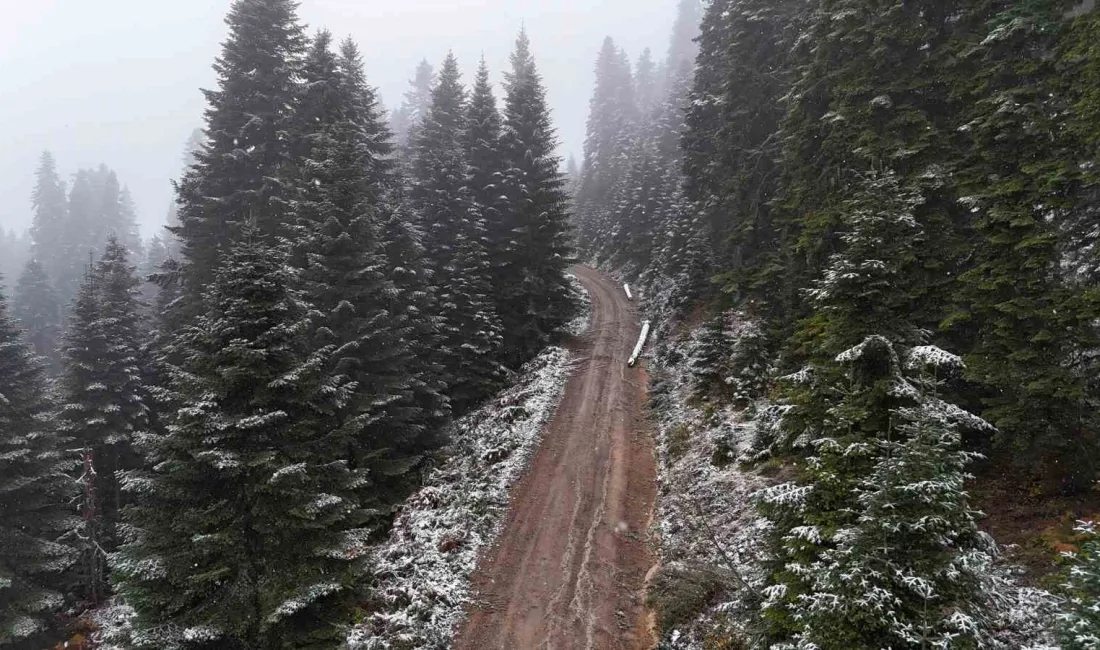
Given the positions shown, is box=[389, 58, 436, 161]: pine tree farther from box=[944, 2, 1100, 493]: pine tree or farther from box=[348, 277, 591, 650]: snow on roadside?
box=[944, 2, 1100, 493]: pine tree

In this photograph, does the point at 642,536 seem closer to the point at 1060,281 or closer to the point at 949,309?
the point at 949,309

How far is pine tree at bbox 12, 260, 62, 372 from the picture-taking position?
50.0m

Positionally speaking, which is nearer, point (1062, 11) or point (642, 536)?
point (1062, 11)

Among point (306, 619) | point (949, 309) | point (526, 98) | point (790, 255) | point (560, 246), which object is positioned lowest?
point (306, 619)

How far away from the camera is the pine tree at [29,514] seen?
638 inches

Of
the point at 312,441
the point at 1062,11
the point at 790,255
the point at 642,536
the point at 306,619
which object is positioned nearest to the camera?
the point at 1062,11

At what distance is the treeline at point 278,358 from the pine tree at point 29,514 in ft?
0.24

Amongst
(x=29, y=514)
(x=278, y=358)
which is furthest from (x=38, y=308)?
(x=278, y=358)

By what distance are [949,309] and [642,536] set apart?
9.44 meters

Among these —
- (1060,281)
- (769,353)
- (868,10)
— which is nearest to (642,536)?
(769,353)

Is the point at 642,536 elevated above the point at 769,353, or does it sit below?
below

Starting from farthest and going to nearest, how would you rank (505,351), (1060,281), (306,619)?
(505,351)
(306,619)
(1060,281)

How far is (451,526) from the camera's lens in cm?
1554

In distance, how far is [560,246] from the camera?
29.9 metres
